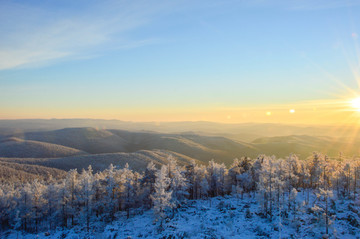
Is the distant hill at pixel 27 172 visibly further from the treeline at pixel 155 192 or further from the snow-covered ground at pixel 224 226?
the snow-covered ground at pixel 224 226

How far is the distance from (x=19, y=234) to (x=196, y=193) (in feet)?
138

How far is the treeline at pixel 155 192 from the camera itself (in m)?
40.2

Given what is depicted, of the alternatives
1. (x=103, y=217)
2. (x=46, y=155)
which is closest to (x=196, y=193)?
(x=103, y=217)

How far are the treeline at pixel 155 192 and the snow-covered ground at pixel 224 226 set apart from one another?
1.87 m

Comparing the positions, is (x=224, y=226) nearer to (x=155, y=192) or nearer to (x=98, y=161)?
(x=155, y=192)

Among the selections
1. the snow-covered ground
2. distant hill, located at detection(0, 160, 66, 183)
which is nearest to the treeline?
the snow-covered ground

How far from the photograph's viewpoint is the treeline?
132 feet

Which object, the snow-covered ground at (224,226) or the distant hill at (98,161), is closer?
the snow-covered ground at (224,226)

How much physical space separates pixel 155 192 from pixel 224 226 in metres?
18.1

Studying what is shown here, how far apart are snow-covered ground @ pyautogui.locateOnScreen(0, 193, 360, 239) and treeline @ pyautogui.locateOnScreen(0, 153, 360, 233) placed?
187 centimetres

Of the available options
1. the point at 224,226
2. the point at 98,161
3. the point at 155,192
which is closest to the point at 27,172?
the point at 98,161

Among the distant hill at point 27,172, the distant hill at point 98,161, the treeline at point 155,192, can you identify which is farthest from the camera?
the distant hill at point 98,161

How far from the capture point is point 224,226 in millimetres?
36500

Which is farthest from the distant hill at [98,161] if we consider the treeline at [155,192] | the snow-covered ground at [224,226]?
the snow-covered ground at [224,226]
